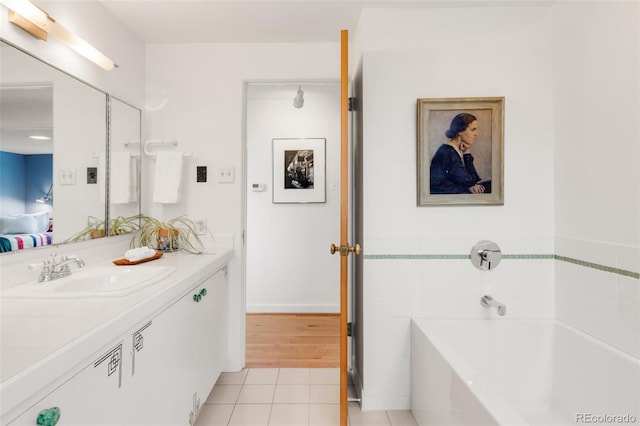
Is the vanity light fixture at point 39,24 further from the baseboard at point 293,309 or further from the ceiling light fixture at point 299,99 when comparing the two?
the baseboard at point 293,309

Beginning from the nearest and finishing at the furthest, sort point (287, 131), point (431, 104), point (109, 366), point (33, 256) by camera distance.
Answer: point (109, 366), point (33, 256), point (431, 104), point (287, 131)

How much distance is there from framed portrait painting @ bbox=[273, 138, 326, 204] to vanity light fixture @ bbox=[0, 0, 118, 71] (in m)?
2.01

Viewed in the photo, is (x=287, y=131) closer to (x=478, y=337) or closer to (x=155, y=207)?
(x=155, y=207)

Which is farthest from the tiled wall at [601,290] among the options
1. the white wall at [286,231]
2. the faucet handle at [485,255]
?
the white wall at [286,231]

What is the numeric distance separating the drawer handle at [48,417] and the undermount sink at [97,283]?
1.46 feet

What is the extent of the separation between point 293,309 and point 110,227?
2072mm

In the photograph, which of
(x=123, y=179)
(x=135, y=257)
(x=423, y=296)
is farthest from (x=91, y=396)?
(x=423, y=296)

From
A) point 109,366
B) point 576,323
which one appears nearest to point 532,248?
point 576,323

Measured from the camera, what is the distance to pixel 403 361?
193 cm

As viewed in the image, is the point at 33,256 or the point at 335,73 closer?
the point at 33,256

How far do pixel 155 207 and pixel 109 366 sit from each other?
1.52 metres

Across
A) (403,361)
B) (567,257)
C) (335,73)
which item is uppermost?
(335,73)

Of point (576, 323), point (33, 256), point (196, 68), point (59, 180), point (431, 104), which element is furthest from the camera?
point (196, 68)

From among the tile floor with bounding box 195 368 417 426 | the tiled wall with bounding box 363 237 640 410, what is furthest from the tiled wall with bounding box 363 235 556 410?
the tile floor with bounding box 195 368 417 426
